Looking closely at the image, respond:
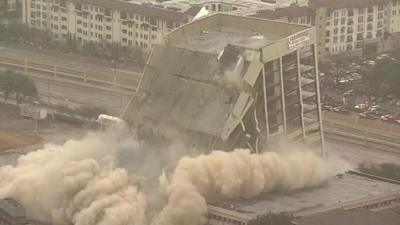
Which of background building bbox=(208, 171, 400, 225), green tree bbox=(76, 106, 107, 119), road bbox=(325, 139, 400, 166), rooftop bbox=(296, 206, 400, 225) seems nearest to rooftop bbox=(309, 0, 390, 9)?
road bbox=(325, 139, 400, 166)

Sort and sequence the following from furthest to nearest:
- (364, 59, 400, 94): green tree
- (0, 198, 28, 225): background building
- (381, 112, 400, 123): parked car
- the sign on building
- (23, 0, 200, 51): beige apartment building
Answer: (23, 0, 200, 51): beige apartment building < (364, 59, 400, 94): green tree < (381, 112, 400, 123): parked car < the sign on building < (0, 198, 28, 225): background building

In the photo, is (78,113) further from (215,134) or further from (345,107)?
(215,134)

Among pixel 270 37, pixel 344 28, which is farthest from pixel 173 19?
pixel 270 37

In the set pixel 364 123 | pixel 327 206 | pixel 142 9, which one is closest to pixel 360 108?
pixel 364 123

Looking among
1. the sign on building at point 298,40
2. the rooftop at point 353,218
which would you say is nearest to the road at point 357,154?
the sign on building at point 298,40

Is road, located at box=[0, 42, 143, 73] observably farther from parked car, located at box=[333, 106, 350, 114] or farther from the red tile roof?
parked car, located at box=[333, 106, 350, 114]

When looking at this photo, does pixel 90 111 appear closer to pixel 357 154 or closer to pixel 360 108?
pixel 357 154

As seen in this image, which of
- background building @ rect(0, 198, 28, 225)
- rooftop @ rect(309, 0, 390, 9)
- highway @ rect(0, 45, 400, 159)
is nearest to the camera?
background building @ rect(0, 198, 28, 225)
